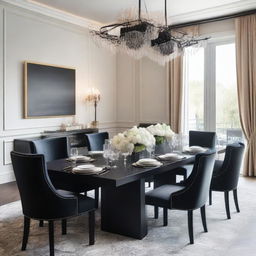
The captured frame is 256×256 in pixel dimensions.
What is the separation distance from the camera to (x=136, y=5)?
5.53 m

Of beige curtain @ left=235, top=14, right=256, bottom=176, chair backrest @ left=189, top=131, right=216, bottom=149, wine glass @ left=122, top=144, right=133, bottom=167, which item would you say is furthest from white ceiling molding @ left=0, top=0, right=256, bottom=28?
wine glass @ left=122, top=144, right=133, bottom=167

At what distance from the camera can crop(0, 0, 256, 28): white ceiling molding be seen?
533 centimetres

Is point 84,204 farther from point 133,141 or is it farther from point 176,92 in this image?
point 176,92

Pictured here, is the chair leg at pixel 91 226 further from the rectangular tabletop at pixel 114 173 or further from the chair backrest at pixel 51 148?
→ the chair backrest at pixel 51 148

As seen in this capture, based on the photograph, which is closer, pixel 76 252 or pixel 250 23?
pixel 76 252

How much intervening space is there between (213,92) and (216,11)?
151 centimetres

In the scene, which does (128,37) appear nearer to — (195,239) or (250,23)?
(195,239)

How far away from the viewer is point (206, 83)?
638cm

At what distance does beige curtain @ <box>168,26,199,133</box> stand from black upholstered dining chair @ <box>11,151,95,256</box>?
13.7 ft

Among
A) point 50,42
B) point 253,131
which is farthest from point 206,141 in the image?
point 50,42

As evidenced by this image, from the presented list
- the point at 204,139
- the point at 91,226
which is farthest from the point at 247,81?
the point at 91,226

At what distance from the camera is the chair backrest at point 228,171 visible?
3.50m

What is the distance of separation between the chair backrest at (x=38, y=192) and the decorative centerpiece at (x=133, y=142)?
32.4 inches

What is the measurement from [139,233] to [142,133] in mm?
1004
